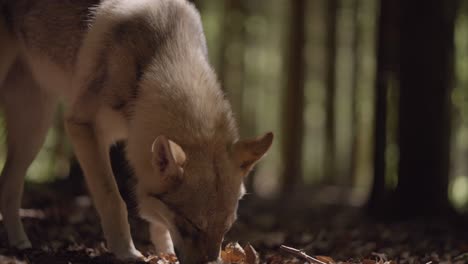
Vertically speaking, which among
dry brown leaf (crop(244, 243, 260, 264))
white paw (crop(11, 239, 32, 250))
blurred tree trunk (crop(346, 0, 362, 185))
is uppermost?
dry brown leaf (crop(244, 243, 260, 264))

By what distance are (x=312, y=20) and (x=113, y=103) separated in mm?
16057

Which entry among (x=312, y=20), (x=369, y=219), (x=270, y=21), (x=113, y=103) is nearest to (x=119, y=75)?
(x=113, y=103)

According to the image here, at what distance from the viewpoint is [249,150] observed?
5.12 metres

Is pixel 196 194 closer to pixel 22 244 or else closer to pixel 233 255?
pixel 233 255

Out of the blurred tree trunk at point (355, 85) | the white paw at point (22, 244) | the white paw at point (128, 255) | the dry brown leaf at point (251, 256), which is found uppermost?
the dry brown leaf at point (251, 256)

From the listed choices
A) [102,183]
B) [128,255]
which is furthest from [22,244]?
[128,255]

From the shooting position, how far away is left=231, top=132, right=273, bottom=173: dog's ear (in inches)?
200

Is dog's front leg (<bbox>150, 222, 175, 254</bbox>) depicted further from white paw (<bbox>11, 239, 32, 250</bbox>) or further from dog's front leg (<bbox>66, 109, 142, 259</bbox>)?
white paw (<bbox>11, 239, 32, 250</bbox>)

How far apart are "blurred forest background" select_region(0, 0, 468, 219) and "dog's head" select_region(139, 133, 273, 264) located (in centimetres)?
132

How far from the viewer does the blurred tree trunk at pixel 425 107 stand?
9.39 m

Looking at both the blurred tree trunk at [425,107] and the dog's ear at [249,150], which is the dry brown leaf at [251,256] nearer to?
the dog's ear at [249,150]

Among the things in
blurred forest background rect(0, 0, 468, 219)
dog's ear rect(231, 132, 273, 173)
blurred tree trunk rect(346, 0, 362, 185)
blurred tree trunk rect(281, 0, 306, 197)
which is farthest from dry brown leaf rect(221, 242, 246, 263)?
blurred tree trunk rect(346, 0, 362, 185)

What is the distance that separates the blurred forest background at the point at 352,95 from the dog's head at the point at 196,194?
51.9 inches

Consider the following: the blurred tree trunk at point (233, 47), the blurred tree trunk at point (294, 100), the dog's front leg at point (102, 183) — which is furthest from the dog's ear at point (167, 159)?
the blurred tree trunk at point (233, 47)
